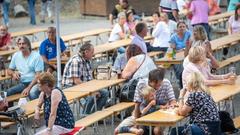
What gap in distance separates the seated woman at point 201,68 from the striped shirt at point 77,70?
2.07 m

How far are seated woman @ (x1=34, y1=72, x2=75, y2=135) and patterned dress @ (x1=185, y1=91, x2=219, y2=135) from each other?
1587 mm

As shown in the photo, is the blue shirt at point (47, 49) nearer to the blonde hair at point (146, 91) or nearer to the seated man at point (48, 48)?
the seated man at point (48, 48)

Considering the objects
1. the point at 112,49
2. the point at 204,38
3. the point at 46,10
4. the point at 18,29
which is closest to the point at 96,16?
the point at 46,10

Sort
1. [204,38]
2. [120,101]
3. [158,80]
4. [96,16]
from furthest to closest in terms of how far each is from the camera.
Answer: [96,16] → [204,38] → [120,101] → [158,80]

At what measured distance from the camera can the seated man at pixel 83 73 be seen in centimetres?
1392

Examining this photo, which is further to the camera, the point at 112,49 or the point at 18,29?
the point at 18,29

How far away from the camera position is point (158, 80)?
11500 mm

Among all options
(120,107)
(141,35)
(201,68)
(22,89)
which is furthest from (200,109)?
(141,35)

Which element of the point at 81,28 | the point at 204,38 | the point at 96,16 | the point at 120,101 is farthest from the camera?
the point at 96,16

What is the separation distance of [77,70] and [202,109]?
148 inches

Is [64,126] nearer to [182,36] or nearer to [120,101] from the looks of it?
[120,101]

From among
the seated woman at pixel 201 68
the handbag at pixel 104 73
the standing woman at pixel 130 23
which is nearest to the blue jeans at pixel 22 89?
the handbag at pixel 104 73

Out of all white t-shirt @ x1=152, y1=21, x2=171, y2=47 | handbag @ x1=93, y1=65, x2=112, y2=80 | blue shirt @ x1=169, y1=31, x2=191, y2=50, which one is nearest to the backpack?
handbag @ x1=93, y1=65, x2=112, y2=80

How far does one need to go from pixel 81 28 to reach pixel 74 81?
1350 centimetres
